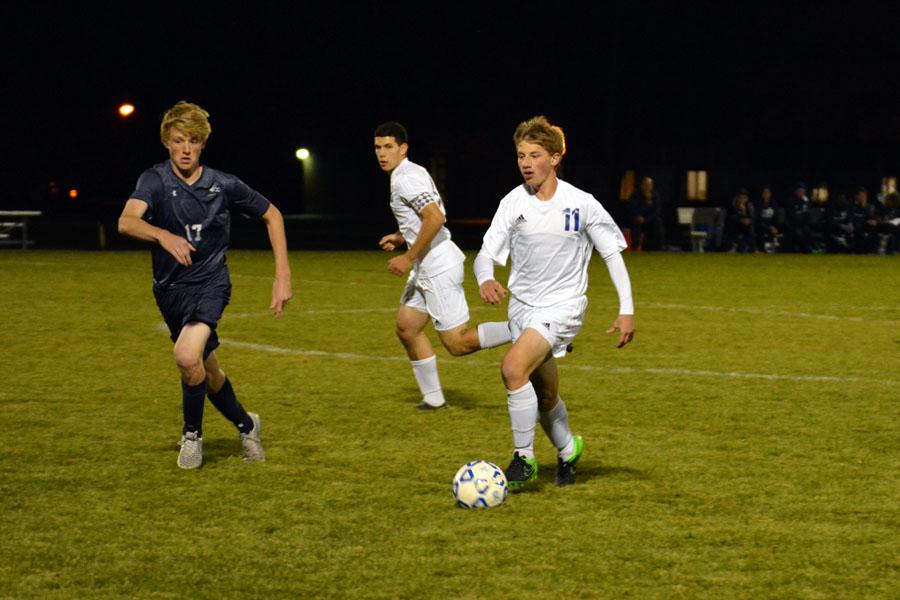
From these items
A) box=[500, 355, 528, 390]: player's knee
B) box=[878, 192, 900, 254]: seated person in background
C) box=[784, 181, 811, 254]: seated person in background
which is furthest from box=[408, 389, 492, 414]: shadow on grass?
box=[878, 192, 900, 254]: seated person in background

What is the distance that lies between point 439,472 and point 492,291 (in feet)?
4.47

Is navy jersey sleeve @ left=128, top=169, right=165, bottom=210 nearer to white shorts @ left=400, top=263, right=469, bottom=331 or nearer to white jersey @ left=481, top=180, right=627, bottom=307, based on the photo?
white jersey @ left=481, top=180, right=627, bottom=307

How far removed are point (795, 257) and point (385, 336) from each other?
56.1ft

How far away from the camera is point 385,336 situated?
14523 mm

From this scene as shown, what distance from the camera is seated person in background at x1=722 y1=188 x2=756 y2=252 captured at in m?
32.0

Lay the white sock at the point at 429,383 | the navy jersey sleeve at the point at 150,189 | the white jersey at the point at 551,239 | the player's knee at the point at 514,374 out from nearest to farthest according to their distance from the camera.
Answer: the player's knee at the point at 514,374, the white jersey at the point at 551,239, the navy jersey sleeve at the point at 150,189, the white sock at the point at 429,383

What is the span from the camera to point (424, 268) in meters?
9.78

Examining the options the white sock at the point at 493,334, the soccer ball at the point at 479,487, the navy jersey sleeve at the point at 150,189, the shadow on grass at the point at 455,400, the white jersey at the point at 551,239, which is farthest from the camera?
the shadow on grass at the point at 455,400

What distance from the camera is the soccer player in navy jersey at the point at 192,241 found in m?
7.33

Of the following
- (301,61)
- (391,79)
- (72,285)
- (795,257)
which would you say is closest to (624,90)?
(391,79)

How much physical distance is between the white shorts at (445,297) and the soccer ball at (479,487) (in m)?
2.97

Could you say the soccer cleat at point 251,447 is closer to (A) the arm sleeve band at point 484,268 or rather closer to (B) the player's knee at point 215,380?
(B) the player's knee at point 215,380

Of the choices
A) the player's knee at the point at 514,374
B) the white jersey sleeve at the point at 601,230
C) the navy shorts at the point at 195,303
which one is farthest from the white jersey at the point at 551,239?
the navy shorts at the point at 195,303

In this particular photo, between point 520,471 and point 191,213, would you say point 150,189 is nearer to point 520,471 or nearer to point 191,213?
point 191,213
